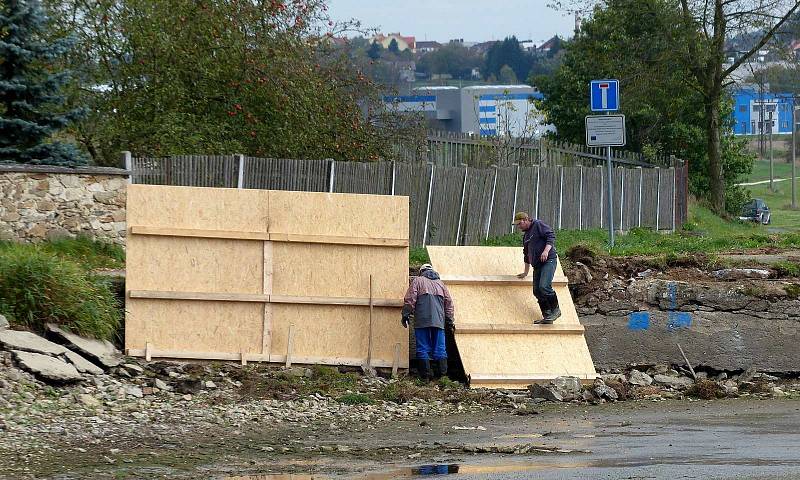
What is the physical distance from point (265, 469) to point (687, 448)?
11.9 ft

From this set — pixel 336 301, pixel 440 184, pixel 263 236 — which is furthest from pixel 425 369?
pixel 440 184

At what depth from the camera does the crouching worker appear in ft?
49.2

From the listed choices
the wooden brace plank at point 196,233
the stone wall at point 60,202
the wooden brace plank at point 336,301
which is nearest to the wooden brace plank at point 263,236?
the wooden brace plank at point 196,233

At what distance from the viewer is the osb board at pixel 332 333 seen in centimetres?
1545

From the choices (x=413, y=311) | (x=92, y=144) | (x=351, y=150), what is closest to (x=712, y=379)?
(x=413, y=311)

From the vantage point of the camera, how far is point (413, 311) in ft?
49.5

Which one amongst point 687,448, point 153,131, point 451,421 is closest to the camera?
point 687,448

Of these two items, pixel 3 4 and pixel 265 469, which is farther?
pixel 3 4

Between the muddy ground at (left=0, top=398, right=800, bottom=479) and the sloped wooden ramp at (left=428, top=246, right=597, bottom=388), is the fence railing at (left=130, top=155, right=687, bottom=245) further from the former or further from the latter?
the muddy ground at (left=0, top=398, right=800, bottom=479)

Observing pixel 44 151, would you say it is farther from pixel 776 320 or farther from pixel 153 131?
pixel 776 320

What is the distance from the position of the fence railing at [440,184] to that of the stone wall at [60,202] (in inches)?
43.6

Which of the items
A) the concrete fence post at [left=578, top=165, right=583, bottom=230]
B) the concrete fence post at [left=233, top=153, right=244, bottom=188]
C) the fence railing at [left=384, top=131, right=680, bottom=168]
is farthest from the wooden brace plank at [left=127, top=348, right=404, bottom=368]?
the concrete fence post at [left=578, top=165, right=583, bottom=230]

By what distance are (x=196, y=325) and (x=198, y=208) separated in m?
1.50

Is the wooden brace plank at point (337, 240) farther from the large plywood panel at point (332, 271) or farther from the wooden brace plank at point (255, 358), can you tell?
the wooden brace plank at point (255, 358)
